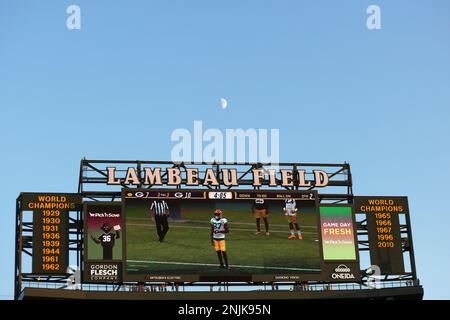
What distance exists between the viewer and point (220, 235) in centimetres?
5119

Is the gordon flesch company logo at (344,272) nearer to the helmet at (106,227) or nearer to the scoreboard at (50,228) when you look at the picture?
the helmet at (106,227)

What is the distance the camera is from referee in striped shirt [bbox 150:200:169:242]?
50.8 m

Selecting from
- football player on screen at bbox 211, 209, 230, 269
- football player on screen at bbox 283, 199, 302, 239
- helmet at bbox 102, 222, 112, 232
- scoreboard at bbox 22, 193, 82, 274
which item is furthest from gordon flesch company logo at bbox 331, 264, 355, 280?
scoreboard at bbox 22, 193, 82, 274

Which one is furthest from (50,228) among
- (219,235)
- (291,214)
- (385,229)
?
(385,229)

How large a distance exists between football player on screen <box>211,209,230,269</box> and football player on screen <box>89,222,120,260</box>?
5430 millimetres

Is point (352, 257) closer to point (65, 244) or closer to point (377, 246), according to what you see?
point (377, 246)

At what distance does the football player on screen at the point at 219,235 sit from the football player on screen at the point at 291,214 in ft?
12.2

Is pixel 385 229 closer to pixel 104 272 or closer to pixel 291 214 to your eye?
pixel 291 214

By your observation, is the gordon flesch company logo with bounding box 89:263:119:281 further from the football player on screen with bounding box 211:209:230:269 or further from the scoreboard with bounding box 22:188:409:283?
the football player on screen with bounding box 211:209:230:269

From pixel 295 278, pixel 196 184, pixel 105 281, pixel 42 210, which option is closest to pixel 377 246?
pixel 295 278

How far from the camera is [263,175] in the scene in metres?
53.7

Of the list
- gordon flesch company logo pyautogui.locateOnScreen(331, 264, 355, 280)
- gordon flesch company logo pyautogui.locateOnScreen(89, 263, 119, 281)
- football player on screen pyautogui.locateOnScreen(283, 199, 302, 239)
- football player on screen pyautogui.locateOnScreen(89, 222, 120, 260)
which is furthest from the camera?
football player on screen pyautogui.locateOnScreen(283, 199, 302, 239)

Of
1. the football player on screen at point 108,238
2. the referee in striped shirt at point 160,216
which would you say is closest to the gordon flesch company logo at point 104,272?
the football player on screen at point 108,238
